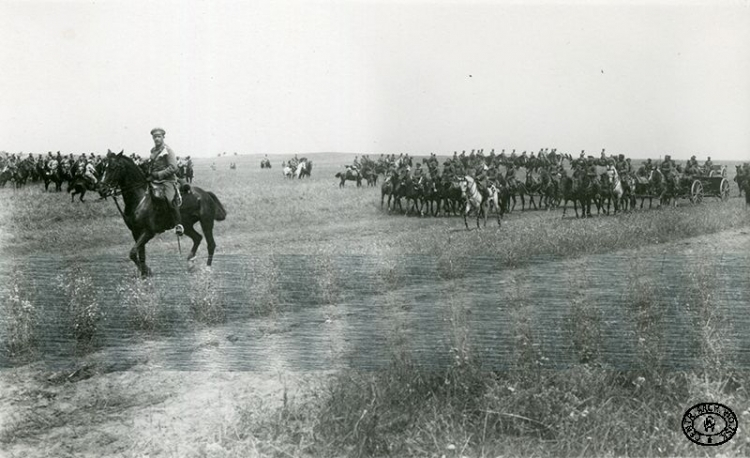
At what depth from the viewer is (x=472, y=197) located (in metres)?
13.4

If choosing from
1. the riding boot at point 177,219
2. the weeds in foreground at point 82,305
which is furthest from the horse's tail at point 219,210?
the weeds in foreground at point 82,305

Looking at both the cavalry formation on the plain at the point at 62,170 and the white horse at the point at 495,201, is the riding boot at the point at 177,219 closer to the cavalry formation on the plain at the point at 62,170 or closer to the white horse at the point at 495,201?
the cavalry formation on the plain at the point at 62,170

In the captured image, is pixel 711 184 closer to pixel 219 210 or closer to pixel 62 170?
pixel 219 210

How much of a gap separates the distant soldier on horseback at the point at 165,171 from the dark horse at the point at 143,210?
5.0 inches

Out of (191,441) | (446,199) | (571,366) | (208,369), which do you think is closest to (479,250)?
(446,199)

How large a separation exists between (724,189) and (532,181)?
4199 millimetres

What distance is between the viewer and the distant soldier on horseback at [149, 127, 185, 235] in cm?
920

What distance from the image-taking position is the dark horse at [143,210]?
9366 mm

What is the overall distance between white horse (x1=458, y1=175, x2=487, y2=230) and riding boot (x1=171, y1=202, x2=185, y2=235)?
6126 millimetres

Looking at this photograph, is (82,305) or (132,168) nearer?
(82,305)

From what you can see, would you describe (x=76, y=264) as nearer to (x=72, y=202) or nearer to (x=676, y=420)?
(x=72, y=202)

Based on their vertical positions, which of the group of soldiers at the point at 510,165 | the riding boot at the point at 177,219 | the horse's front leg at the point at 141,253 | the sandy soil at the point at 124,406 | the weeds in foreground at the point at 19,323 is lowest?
the sandy soil at the point at 124,406

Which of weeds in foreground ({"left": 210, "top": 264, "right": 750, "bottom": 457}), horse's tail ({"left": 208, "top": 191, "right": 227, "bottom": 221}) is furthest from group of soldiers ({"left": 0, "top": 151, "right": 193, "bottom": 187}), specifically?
weeds in foreground ({"left": 210, "top": 264, "right": 750, "bottom": 457})

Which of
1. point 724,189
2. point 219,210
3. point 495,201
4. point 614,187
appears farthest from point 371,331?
point 724,189
